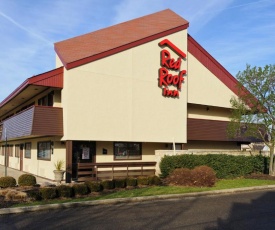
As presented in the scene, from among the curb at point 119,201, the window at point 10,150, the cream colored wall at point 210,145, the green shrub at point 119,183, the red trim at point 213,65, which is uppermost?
the red trim at point 213,65

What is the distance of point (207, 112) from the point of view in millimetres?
28797

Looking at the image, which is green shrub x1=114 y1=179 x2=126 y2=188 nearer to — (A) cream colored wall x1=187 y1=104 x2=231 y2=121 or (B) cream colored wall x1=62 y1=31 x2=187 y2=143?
(B) cream colored wall x1=62 y1=31 x2=187 y2=143

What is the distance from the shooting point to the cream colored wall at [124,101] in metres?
19.3

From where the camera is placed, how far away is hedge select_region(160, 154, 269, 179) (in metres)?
19.2

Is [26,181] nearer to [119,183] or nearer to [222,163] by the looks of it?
[119,183]

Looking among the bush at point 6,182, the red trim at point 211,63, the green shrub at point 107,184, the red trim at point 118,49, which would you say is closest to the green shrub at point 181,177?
the green shrub at point 107,184

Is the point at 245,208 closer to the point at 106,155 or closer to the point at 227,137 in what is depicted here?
the point at 106,155

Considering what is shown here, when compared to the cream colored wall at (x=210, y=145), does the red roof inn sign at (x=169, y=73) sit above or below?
above

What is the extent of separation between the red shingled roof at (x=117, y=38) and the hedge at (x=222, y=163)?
694cm

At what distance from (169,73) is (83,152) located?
757 cm

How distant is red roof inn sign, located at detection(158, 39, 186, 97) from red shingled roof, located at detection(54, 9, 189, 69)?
1.09 metres

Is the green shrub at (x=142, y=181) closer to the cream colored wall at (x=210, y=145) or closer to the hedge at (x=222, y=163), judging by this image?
the hedge at (x=222, y=163)

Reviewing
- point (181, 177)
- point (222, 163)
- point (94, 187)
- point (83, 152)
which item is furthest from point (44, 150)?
point (222, 163)

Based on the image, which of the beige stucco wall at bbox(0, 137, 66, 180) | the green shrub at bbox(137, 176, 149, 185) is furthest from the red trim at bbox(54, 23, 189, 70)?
the green shrub at bbox(137, 176, 149, 185)
